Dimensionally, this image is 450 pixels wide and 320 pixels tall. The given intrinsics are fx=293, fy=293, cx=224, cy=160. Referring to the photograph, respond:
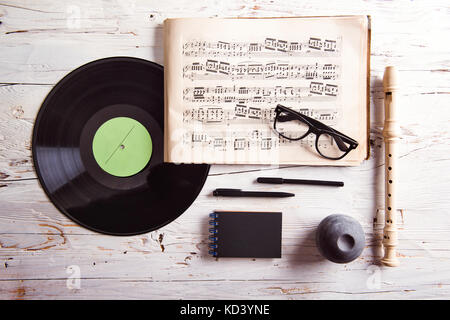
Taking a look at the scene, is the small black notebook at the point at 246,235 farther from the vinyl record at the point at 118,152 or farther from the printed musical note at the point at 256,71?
the printed musical note at the point at 256,71

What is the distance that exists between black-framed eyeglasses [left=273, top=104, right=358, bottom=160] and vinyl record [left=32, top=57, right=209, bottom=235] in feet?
0.76

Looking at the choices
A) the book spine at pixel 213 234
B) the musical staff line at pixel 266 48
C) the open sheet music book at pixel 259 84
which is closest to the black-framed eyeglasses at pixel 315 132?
the open sheet music book at pixel 259 84

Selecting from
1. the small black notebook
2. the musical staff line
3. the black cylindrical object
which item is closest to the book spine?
the small black notebook

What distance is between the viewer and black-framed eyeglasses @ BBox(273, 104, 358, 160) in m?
0.74

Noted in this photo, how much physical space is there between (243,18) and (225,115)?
0.25 meters

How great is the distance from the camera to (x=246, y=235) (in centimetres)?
76

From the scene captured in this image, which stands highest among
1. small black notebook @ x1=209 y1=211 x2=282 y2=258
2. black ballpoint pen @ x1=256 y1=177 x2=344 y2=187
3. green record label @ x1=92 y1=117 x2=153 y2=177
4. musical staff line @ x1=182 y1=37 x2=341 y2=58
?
musical staff line @ x1=182 y1=37 x2=341 y2=58

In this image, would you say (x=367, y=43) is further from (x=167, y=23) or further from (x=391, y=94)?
(x=167, y=23)

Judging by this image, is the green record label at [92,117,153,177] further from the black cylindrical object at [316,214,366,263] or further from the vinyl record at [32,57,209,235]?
the black cylindrical object at [316,214,366,263]

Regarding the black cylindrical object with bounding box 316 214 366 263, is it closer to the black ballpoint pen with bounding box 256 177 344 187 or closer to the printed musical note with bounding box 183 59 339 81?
the black ballpoint pen with bounding box 256 177 344 187

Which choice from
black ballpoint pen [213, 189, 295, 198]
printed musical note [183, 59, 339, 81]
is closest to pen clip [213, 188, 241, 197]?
black ballpoint pen [213, 189, 295, 198]

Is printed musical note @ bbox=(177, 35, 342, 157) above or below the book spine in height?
above

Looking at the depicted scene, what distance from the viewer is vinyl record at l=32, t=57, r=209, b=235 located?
0.77 m

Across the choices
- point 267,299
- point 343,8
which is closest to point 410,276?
point 267,299
